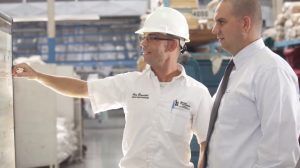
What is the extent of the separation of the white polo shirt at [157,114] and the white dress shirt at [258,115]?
1.15ft

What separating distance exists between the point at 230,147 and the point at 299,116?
Answer: 33 centimetres

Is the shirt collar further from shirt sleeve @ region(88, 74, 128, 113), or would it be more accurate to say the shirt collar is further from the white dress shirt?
shirt sleeve @ region(88, 74, 128, 113)

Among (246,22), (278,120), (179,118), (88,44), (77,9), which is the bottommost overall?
(179,118)

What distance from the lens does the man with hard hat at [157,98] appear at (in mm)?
2410

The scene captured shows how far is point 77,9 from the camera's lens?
1245 cm

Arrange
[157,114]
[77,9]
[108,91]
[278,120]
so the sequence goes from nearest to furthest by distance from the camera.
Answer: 1. [278,120]
2. [157,114]
3. [108,91]
4. [77,9]

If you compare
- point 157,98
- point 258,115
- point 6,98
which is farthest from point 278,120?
point 6,98

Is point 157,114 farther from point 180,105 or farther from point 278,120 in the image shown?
point 278,120

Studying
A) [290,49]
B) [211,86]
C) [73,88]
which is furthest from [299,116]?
[290,49]

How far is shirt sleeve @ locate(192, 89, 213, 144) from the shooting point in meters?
2.46

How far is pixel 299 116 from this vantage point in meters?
1.95

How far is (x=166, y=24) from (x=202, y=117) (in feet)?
1.82

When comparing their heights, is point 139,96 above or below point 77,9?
below

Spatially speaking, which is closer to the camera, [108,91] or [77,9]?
[108,91]
